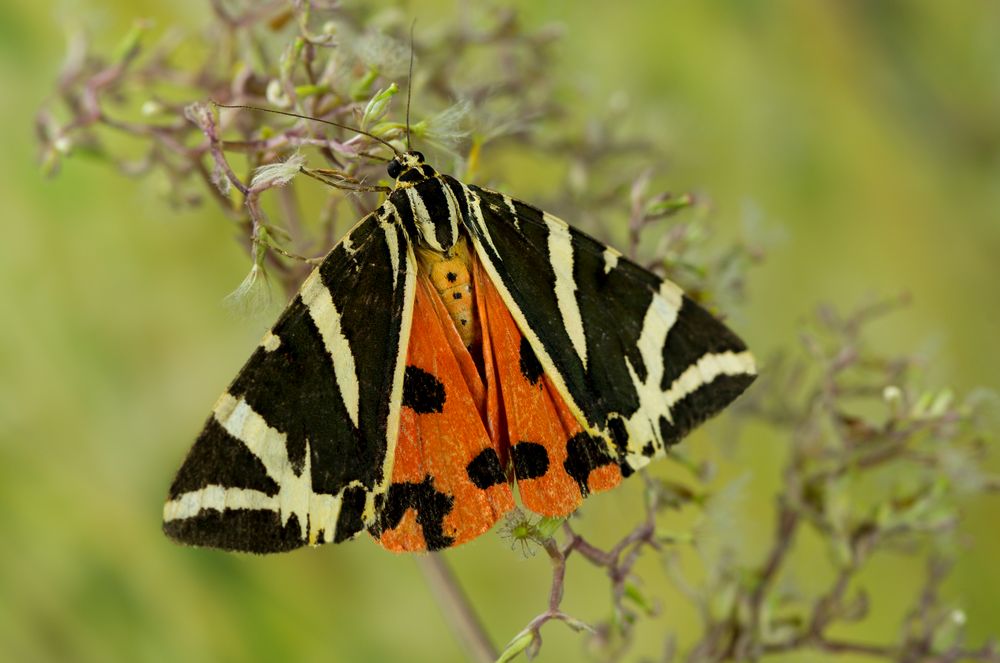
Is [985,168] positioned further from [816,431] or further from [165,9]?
[165,9]

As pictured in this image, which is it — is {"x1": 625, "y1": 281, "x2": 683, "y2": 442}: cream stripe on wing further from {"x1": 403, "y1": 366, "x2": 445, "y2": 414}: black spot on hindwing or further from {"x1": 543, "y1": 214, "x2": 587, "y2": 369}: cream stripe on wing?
{"x1": 403, "y1": 366, "x2": 445, "y2": 414}: black spot on hindwing

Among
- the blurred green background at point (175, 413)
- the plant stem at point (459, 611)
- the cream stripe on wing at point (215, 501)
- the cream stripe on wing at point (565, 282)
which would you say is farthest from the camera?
the blurred green background at point (175, 413)

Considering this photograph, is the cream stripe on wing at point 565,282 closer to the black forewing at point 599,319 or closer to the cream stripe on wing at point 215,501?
the black forewing at point 599,319

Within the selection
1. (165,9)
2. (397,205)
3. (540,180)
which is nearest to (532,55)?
(397,205)

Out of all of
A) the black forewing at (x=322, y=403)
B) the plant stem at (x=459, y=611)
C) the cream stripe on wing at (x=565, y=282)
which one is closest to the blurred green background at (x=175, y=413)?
the plant stem at (x=459, y=611)

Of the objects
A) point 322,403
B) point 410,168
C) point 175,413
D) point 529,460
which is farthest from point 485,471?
point 175,413

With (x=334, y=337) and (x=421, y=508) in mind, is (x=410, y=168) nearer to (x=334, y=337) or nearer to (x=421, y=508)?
(x=334, y=337)
